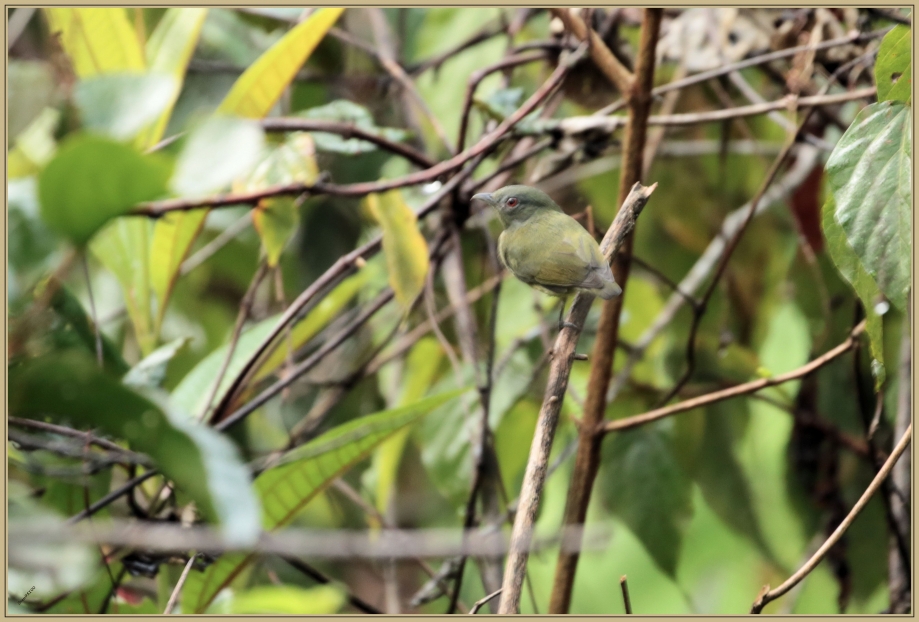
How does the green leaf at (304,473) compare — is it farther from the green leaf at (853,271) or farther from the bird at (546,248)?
the green leaf at (853,271)

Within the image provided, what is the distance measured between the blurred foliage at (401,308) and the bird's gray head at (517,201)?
0.11m

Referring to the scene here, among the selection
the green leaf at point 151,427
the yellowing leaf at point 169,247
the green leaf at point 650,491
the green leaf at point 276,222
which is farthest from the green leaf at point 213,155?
the green leaf at point 650,491

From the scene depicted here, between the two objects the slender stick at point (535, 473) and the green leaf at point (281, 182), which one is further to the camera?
the green leaf at point (281, 182)

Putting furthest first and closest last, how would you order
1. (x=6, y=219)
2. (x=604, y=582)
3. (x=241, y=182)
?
1. (x=604, y=582)
2. (x=241, y=182)
3. (x=6, y=219)

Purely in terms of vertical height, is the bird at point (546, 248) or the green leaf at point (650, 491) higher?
the bird at point (546, 248)

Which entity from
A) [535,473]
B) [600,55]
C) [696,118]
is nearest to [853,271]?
[535,473]

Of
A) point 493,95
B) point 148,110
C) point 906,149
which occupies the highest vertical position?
point 493,95

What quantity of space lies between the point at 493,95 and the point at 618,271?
604 mm

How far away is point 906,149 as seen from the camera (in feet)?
4.30

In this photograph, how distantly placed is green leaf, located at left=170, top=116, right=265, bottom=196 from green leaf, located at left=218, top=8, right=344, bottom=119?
43.4 inches

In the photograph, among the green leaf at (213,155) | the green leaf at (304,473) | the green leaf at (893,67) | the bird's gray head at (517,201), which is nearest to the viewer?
the green leaf at (213,155)

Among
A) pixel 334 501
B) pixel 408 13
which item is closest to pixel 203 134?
pixel 334 501

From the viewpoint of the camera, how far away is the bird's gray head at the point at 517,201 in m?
2.16

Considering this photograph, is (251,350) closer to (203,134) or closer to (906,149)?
(203,134)
